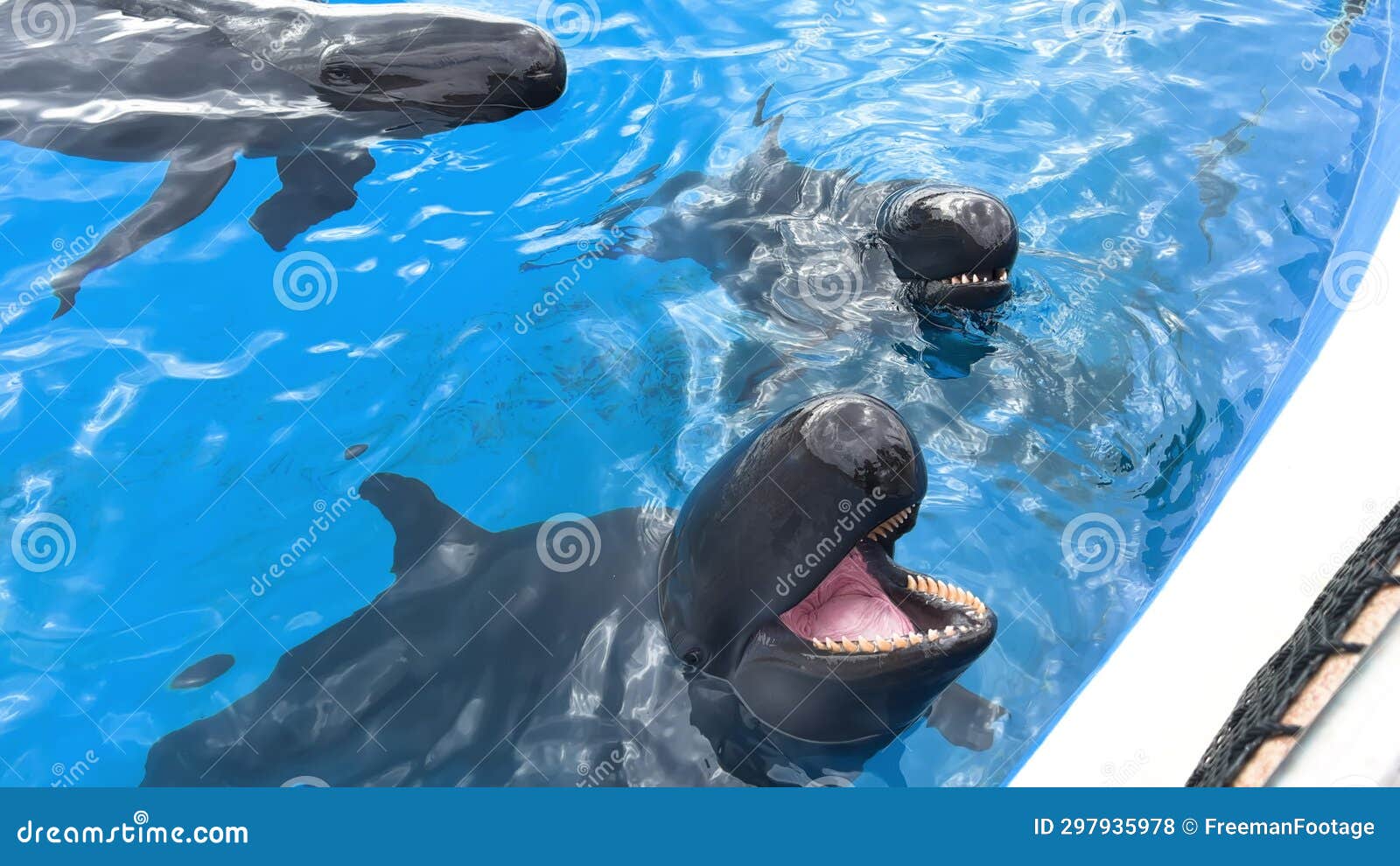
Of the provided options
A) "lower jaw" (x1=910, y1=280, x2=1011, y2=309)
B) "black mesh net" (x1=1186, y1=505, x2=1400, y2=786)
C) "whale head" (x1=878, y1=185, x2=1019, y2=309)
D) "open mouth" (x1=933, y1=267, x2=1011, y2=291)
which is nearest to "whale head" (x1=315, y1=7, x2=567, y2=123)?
"whale head" (x1=878, y1=185, x2=1019, y2=309)

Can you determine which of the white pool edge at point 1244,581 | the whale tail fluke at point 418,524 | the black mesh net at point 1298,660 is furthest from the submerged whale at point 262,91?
the black mesh net at point 1298,660

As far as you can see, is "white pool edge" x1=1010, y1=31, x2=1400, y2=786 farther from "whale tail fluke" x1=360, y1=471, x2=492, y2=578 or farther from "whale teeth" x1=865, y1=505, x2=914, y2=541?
"whale tail fluke" x1=360, y1=471, x2=492, y2=578

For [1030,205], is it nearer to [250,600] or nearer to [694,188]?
[694,188]

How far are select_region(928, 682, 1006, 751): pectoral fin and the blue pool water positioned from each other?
0.22 feet

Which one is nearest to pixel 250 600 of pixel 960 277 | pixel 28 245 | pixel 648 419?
pixel 648 419

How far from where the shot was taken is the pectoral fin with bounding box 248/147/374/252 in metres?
6.69

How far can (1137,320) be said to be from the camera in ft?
21.0

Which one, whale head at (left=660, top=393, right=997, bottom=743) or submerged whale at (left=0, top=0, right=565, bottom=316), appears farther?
submerged whale at (left=0, top=0, right=565, bottom=316)

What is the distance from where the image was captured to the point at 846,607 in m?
4.25

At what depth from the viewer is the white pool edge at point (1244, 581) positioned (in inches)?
133

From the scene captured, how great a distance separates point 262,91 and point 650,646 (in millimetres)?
4639

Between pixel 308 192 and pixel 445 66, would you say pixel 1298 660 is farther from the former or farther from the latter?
pixel 308 192

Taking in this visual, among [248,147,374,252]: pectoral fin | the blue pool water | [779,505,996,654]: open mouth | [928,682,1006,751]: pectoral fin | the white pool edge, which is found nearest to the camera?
the white pool edge

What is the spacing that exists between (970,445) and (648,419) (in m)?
1.62
